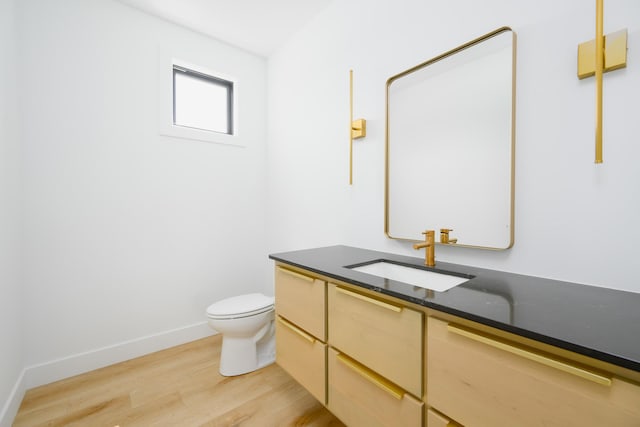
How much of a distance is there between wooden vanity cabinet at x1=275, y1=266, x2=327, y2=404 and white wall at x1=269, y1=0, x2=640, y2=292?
0.59 meters

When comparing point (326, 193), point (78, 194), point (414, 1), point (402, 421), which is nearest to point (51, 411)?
point (78, 194)

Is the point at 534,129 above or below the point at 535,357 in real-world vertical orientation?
above

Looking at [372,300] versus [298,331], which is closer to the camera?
[372,300]

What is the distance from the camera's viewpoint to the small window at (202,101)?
2.39 meters

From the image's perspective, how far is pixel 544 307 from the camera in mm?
792

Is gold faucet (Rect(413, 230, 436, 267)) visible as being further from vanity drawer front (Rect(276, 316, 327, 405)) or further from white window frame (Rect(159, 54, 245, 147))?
white window frame (Rect(159, 54, 245, 147))

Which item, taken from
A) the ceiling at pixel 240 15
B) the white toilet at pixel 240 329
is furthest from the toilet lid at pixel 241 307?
the ceiling at pixel 240 15

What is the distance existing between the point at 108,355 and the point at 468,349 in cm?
243

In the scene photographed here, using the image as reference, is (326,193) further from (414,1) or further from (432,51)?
(414,1)

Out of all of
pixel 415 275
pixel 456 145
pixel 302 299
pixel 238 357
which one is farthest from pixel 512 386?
pixel 238 357

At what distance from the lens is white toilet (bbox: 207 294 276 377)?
1823 mm

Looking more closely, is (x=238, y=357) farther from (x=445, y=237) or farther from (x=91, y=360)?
(x=445, y=237)

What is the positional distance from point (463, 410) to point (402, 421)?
262 mm

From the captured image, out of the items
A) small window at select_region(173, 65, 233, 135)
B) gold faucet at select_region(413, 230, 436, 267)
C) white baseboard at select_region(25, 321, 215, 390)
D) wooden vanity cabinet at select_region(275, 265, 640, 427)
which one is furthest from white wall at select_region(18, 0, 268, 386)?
gold faucet at select_region(413, 230, 436, 267)
